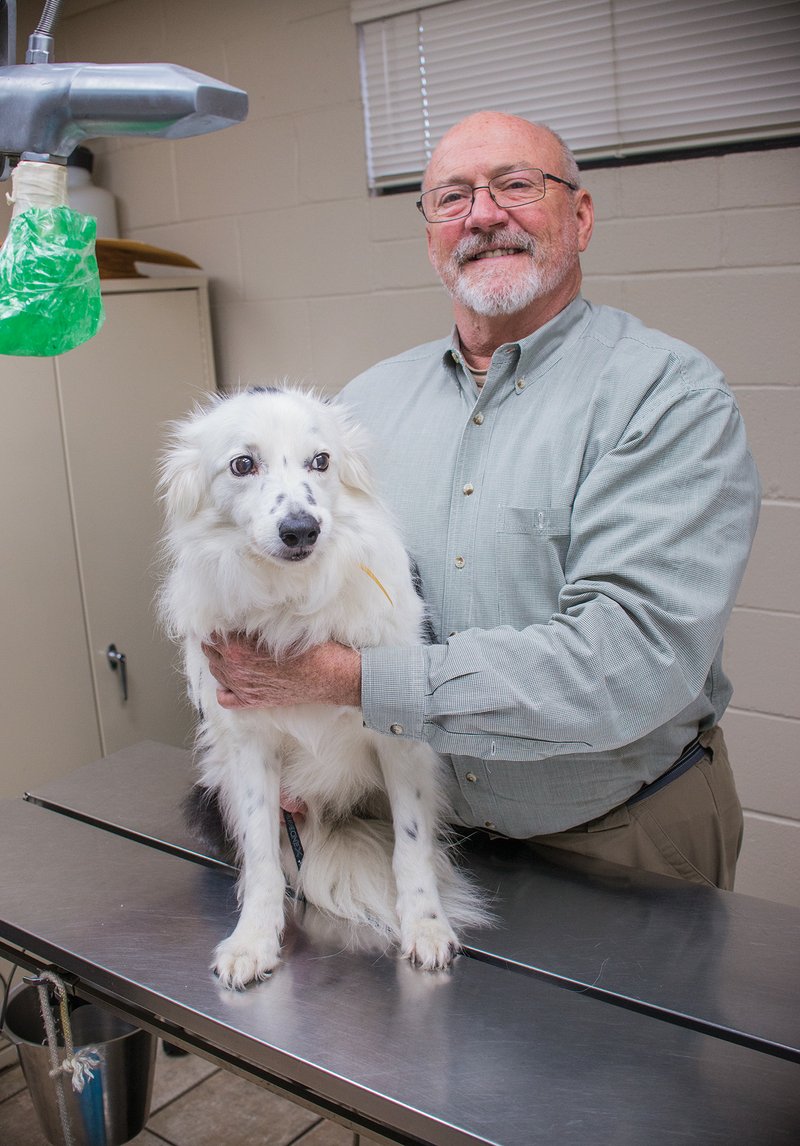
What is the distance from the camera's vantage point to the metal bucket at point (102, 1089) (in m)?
2.07

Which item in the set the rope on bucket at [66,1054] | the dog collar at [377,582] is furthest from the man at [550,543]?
the rope on bucket at [66,1054]

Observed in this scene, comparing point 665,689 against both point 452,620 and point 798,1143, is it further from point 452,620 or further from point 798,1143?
point 798,1143

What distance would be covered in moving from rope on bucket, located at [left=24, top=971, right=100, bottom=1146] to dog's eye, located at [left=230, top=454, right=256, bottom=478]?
98 cm

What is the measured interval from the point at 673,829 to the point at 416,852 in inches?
21.4

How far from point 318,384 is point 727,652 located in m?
1.65

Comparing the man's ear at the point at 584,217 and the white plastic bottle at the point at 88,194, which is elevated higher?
the white plastic bottle at the point at 88,194

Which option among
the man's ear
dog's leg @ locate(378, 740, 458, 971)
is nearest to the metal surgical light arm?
dog's leg @ locate(378, 740, 458, 971)

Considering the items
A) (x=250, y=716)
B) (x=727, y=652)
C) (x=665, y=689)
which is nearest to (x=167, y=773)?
(x=250, y=716)

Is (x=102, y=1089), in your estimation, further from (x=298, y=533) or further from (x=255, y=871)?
(x=298, y=533)

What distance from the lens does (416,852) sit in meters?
1.73

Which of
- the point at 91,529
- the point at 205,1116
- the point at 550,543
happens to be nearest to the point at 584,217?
the point at 550,543

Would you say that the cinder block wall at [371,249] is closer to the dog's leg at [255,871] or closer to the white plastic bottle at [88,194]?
the white plastic bottle at [88,194]

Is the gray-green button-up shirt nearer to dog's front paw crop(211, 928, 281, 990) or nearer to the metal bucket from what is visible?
dog's front paw crop(211, 928, 281, 990)

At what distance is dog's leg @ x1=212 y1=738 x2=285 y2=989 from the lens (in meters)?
1.61
